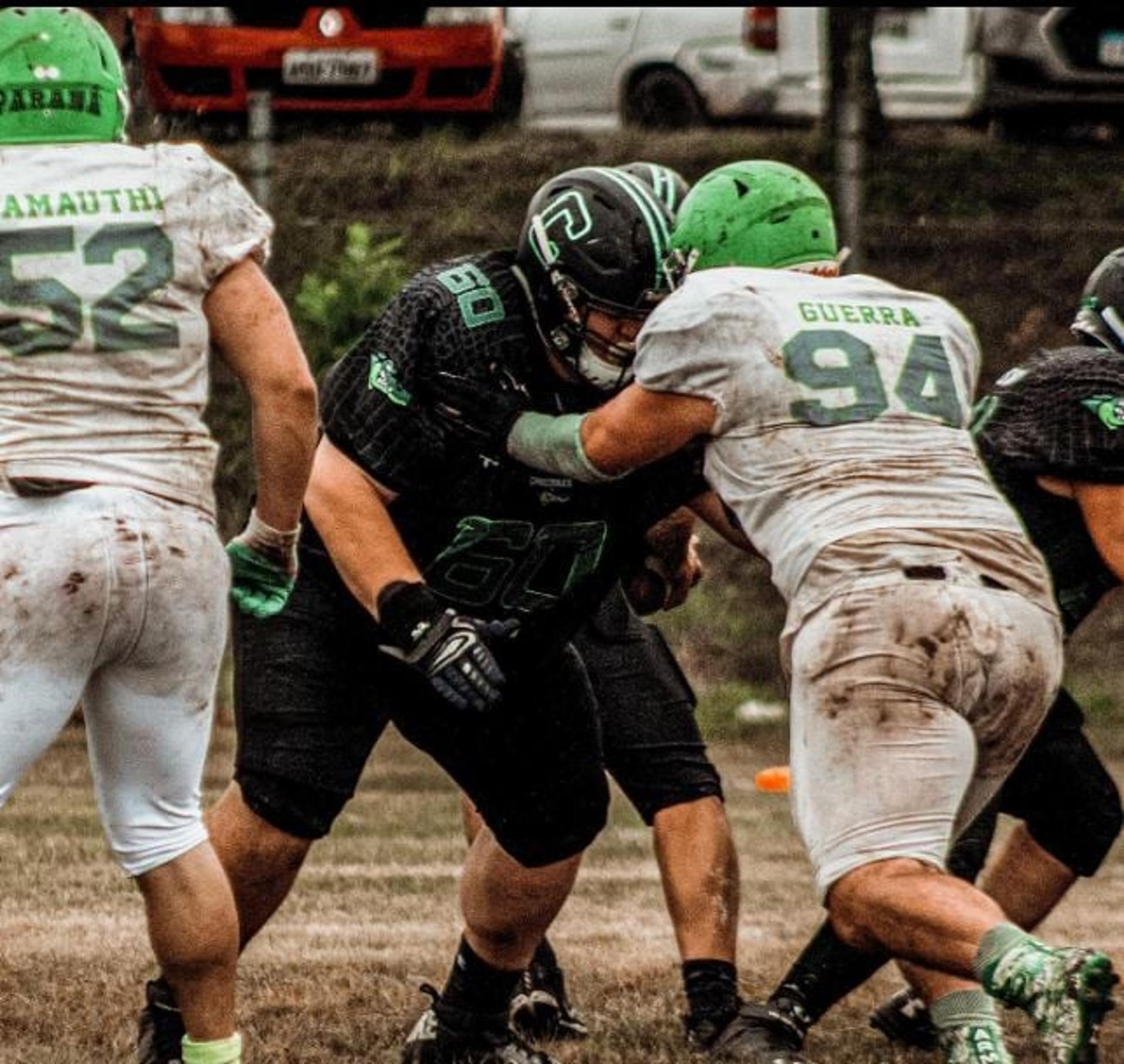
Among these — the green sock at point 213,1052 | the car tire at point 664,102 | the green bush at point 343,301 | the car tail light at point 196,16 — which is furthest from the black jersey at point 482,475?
the car tire at point 664,102

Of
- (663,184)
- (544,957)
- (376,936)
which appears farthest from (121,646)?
(376,936)

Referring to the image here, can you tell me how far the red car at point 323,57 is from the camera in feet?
42.0

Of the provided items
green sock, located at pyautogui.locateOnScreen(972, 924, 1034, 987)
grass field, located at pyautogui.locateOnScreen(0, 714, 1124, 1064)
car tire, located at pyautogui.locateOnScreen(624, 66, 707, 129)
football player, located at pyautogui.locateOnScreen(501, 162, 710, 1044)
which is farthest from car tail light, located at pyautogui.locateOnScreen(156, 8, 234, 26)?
green sock, located at pyautogui.locateOnScreen(972, 924, 1034, 987)

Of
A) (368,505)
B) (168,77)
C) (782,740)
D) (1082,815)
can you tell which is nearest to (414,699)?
(368,505)

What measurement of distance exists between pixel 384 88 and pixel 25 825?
5745mm

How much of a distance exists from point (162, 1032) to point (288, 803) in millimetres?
498

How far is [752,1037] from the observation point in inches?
212

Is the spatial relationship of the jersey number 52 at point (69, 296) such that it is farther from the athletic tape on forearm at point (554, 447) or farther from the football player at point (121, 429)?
the athletic tape on forearm at point (554, 447)

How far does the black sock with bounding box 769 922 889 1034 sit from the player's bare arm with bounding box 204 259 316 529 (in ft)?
5.45

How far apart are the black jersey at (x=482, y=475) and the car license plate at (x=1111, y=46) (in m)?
9.02

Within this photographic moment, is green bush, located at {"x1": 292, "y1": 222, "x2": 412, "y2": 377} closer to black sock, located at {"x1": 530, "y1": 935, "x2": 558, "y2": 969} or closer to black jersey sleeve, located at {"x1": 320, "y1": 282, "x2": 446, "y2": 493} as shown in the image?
black sock, located at {"x1": 530, "y1": 935, "x2": 558, "y2": 969}

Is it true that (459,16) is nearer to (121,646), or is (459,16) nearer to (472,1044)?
(472,1044)

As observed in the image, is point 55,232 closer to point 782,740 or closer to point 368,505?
point 368,505

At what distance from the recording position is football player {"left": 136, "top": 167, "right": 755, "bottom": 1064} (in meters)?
5.04
